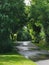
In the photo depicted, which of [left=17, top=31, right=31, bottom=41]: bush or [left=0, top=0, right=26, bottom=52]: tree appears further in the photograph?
[left=17, top=31, right=31, bottom=41]: bush

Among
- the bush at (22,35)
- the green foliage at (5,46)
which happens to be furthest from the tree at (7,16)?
the bush at (22,35)

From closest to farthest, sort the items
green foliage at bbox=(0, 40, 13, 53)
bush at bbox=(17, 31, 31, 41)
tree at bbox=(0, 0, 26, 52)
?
tree at bbox=(0, 0, 26, 52) < green foliage at bbox=(0, 40, 13, 53) < bush at bbox=(17, 31, 31, 41)

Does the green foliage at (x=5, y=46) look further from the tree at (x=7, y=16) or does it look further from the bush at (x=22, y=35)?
the bush at (x=22, y=35)

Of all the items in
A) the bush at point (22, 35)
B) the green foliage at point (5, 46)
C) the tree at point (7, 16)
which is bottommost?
the bush at point (22, 35)

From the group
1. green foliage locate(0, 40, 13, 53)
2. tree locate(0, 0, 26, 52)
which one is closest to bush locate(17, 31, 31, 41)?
green foliage locate(0, 40, 13, 53)

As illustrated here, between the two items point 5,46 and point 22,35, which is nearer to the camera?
point 5,46

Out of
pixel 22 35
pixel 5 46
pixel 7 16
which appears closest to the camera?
pixel 7 16

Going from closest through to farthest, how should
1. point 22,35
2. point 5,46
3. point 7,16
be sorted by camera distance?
point 7,16 → point 5,46 → point 22,35

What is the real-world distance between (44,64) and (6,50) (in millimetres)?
11556

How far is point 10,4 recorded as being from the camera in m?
26.9

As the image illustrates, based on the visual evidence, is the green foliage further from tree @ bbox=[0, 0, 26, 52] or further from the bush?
the bush

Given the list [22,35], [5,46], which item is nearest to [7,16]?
[5,46]

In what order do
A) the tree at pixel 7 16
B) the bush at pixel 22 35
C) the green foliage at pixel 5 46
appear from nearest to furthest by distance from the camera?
the tree at pixel 7 16, the green foliage at pixel 5 46, the bush at pixel 22 35

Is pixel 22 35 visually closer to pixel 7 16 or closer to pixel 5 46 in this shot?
pixel 5 46
